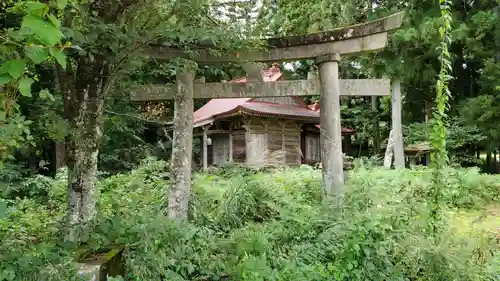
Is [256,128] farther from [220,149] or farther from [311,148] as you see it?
[311,148]

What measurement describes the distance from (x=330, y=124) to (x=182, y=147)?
2344 millimetres

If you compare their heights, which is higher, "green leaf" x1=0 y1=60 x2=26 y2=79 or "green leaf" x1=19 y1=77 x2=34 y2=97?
"green leaf" x1=0 y1=60 x2=26 y2=79

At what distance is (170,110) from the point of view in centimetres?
1959

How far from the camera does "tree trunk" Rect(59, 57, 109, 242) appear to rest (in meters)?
3.78

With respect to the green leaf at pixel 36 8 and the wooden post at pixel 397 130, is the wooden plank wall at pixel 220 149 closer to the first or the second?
the wooden post at pixel 397 130

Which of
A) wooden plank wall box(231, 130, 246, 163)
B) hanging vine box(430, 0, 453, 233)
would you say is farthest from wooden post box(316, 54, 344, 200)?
wooden plank wall box(231, 130, 246, 163)

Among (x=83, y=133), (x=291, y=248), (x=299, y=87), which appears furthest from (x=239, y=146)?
(x=83, y=133)

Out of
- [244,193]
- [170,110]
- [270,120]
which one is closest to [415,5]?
[270,120]

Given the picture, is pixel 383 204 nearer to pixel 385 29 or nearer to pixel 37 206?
pixel 385 29

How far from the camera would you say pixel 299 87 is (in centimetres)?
636

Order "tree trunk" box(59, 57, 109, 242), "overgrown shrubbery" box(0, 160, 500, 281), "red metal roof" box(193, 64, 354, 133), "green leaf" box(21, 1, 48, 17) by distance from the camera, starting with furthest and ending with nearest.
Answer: "red metal roof" box(193, 64, 354, 133), "tree trunk" box(59, 57, 109, 242), "overgrown shrubbery" box(0, 160, 500, 281), "green leaf" box(21, 1, 48, 17)

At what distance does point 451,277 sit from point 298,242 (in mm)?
1549

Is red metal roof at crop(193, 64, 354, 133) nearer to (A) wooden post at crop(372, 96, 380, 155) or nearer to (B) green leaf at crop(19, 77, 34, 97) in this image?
(A) wooden post at crop(372, 96, 380, 155)

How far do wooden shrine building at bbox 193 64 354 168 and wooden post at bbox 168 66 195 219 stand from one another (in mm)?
9599
